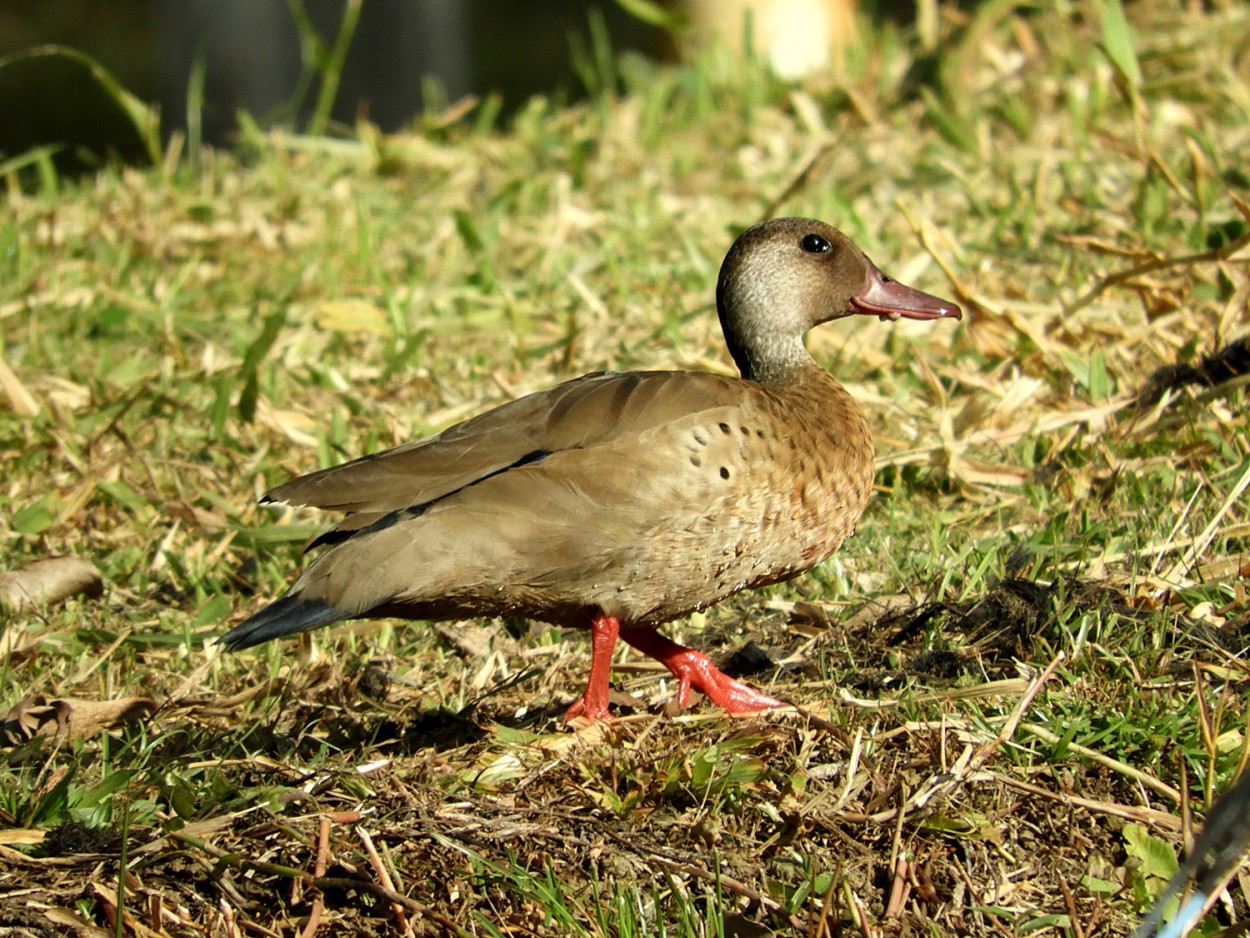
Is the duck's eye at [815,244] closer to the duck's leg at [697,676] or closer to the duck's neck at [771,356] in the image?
the duck's neck at [771,356]

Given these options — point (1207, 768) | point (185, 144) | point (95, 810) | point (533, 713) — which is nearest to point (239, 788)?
point (95, 810)

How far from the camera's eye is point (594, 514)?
9.38 ft

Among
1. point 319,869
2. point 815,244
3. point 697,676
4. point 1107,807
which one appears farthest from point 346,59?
point 1107,807

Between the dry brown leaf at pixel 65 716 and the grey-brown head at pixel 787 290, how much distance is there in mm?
1495

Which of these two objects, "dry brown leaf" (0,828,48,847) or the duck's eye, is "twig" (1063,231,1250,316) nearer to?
the duck's eye

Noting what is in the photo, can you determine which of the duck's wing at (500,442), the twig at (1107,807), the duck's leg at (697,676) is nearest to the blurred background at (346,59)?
the duck's wing at (500,442)

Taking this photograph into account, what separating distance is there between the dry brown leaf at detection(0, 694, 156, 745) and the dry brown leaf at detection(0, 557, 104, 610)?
504 millimetres

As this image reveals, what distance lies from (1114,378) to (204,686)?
2512mm

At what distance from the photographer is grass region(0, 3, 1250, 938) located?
2.48 metres

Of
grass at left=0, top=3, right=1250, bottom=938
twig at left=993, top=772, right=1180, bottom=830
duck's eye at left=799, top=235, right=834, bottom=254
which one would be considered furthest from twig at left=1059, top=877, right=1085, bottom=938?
duck's eye at left=799, top=235, right=834, bottom=254

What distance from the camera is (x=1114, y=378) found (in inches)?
169

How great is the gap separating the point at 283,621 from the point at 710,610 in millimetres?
1249

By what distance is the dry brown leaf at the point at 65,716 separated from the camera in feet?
9.81

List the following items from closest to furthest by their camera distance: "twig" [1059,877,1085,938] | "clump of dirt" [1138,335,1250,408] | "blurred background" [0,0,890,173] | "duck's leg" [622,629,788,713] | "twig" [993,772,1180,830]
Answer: "twig" [1059,877,1085,938] → "twig" [993,772,1180,830] → "duck's leg" [622,629,788,713] → "clump of dirt" [1138,335,1250,408] → "blurred background" [0,0,890,173]
